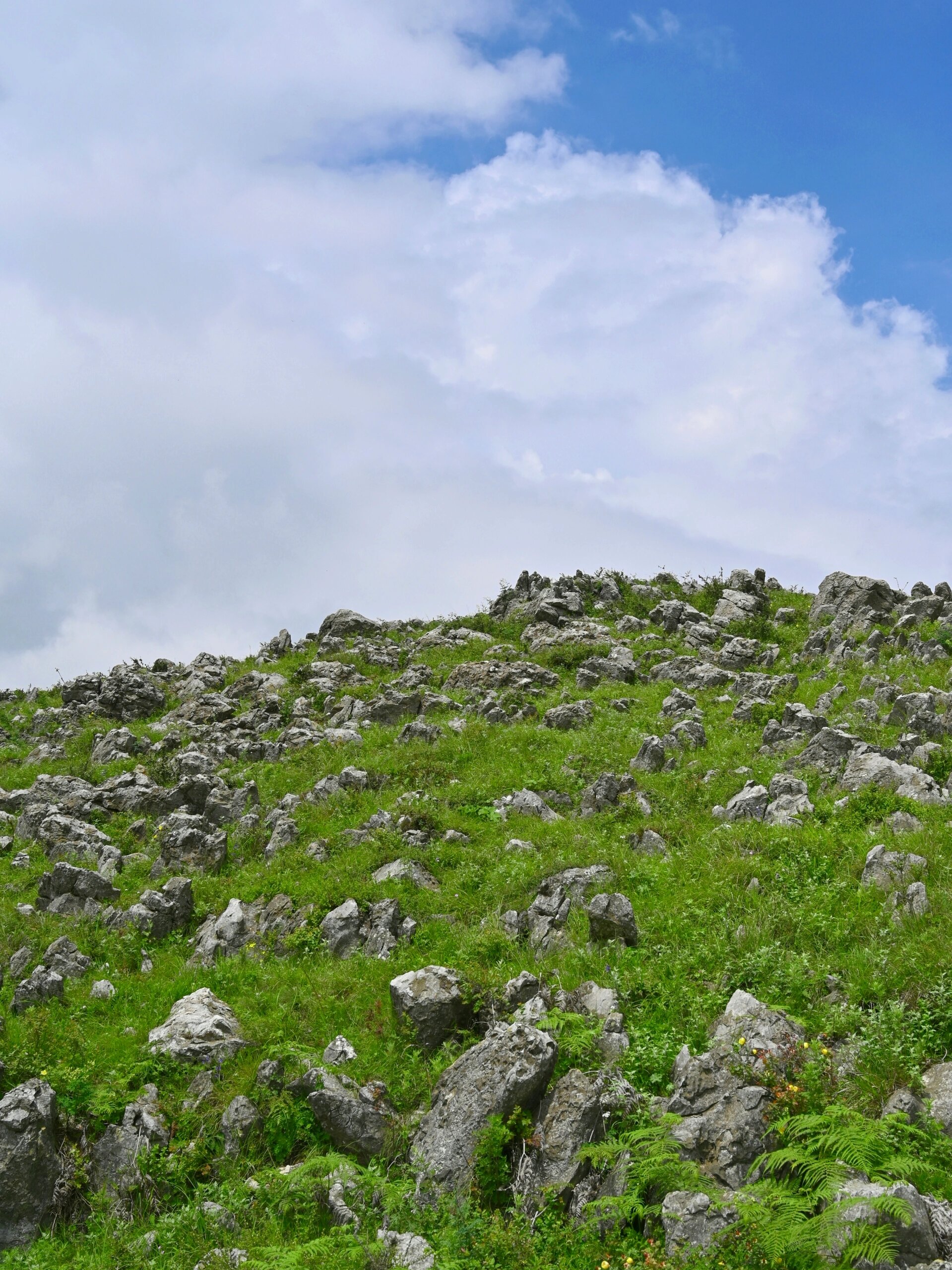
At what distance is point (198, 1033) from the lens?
12.0 meters

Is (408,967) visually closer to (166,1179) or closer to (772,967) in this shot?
(166,1179)

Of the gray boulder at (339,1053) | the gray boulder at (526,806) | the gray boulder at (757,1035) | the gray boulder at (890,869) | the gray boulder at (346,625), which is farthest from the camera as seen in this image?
the gray boulder at (346,625)

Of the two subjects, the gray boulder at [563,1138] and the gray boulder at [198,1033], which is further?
the gray boulder at [198,1033]

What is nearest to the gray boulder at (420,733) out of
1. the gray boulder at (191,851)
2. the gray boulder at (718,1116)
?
the gray boulder at (191,851)

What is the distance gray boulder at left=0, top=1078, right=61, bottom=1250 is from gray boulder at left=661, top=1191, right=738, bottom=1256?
22.9ft

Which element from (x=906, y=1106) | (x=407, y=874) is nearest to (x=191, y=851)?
(x=407, y=874)

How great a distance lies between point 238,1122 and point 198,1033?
2009mm

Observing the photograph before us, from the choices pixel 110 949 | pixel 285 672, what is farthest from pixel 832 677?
pixel 285 672

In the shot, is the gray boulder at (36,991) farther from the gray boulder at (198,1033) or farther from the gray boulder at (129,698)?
the gray boulder at (129,698)

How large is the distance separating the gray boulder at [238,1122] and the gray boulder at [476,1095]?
2.13 m

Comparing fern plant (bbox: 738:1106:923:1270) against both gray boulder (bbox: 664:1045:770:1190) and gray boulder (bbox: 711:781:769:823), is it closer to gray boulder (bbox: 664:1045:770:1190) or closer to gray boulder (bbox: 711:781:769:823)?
gray boulder (bbox: 664:1045:770:1190)

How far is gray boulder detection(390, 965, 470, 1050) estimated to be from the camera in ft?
37.9

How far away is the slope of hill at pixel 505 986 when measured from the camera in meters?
8.09

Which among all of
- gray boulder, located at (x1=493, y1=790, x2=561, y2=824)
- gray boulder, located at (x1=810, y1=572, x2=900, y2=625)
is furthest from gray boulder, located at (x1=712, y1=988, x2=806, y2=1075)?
gray boulder, located at (x1=810, y1=572, x2=900, y2=625)
